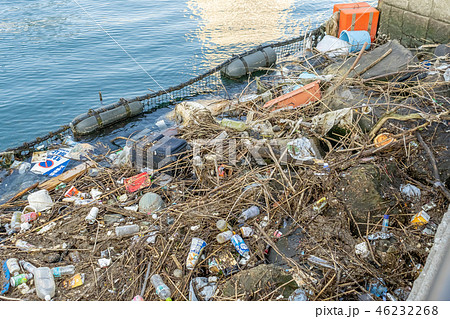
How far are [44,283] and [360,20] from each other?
35.4 ft

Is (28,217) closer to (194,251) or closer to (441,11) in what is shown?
(194,251)

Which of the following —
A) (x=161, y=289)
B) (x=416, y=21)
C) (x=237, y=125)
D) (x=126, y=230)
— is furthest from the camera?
(x=416, y=21)

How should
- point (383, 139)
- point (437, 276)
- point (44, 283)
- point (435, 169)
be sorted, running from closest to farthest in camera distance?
point (437, 276), point (44, 283), point (435, 169), point (383, 139)

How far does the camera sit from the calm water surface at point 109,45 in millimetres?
10969

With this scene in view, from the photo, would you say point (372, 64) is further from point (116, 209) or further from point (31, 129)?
point (31, 129)

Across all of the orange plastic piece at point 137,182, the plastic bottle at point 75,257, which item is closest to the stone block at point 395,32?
the orange plastic piece at point 137,182

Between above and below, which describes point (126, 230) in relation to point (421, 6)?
below

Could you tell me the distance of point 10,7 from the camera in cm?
1912

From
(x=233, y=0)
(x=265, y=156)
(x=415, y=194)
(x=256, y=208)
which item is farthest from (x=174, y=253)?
(x=233, y=0)

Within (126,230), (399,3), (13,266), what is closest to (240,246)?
(126,230)

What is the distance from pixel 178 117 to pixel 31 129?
4657 mm

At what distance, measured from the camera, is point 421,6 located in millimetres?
9141

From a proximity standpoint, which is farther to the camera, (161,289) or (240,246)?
(240,246)

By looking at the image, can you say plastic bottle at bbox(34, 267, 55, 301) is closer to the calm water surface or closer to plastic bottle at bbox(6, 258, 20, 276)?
plastic bottle at bbox(6, 258, 20, 276)
